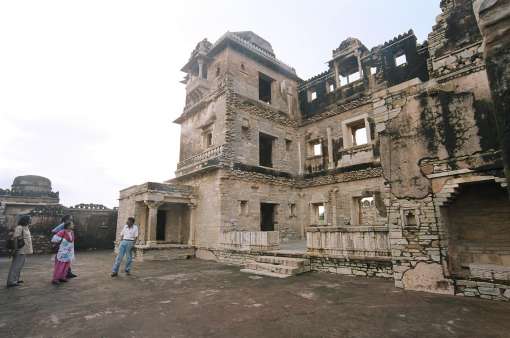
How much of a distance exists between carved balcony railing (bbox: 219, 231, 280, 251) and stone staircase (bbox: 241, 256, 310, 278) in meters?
0.73

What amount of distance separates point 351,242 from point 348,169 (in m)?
6.59

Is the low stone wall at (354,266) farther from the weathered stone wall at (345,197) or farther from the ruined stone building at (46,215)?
the ruined stone building at (46,215)

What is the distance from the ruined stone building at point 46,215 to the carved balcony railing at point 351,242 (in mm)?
17113

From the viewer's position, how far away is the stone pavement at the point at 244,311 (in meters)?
3.84

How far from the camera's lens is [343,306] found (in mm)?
4957

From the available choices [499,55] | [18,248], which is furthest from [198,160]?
[499,55]

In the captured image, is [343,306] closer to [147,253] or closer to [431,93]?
[431,93]

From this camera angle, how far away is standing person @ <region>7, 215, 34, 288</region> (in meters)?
6.70

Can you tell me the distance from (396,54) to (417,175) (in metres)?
9.56

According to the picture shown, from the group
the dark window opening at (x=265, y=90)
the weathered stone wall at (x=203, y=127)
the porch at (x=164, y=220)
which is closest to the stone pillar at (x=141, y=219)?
the porch at (x=164, y=220)

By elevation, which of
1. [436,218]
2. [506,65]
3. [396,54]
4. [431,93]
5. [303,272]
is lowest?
[303,272]

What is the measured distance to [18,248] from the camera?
668 cm

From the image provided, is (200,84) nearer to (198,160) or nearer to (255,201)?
(198,160)

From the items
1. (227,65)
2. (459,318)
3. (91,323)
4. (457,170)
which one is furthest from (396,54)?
(91,323)
